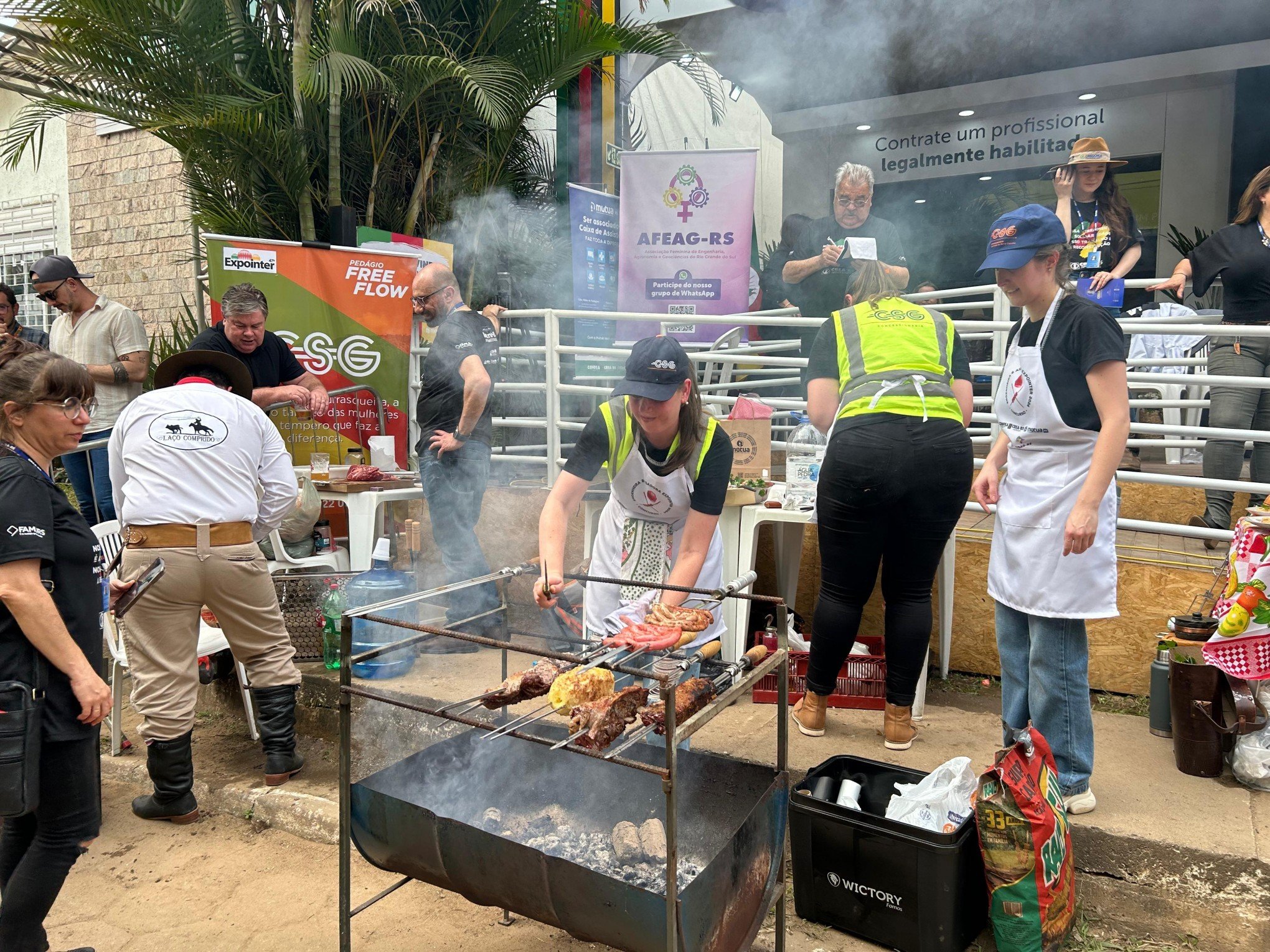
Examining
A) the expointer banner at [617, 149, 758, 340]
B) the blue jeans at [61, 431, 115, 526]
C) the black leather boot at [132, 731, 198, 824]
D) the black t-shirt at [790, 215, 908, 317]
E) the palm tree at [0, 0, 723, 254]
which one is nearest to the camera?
the black leather boot at [132, 731, 198, 824]

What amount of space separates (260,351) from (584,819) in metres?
3.92

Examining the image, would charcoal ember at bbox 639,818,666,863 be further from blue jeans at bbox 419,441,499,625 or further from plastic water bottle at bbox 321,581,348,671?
plastic water bottle at bbox 321,581,348,671

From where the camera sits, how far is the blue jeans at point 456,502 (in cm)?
535

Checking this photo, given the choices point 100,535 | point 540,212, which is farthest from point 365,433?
point 540,212

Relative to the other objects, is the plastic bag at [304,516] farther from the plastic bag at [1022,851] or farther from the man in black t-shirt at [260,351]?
the plastic bag at [1022,851]

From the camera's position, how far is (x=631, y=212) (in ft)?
22.6

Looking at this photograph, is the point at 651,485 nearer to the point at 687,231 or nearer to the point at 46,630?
the point at 46,630

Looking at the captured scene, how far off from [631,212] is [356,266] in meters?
2.11

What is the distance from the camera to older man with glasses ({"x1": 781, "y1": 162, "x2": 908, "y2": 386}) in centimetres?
505

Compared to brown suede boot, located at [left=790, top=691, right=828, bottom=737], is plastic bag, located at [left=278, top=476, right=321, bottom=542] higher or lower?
higher

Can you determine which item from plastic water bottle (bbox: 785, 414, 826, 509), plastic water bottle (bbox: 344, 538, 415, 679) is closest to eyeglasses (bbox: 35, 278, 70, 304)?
plastic water bottle (bbox: 344, 538, 415, 679)

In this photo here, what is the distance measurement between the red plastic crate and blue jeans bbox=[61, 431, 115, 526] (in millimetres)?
4999

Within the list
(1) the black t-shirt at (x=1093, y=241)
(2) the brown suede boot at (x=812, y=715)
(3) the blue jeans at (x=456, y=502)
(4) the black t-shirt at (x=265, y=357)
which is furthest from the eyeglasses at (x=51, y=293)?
(1) the black t-shirt at (x=1093, y=241)

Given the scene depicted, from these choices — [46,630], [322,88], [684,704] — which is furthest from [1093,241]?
[322,88]
